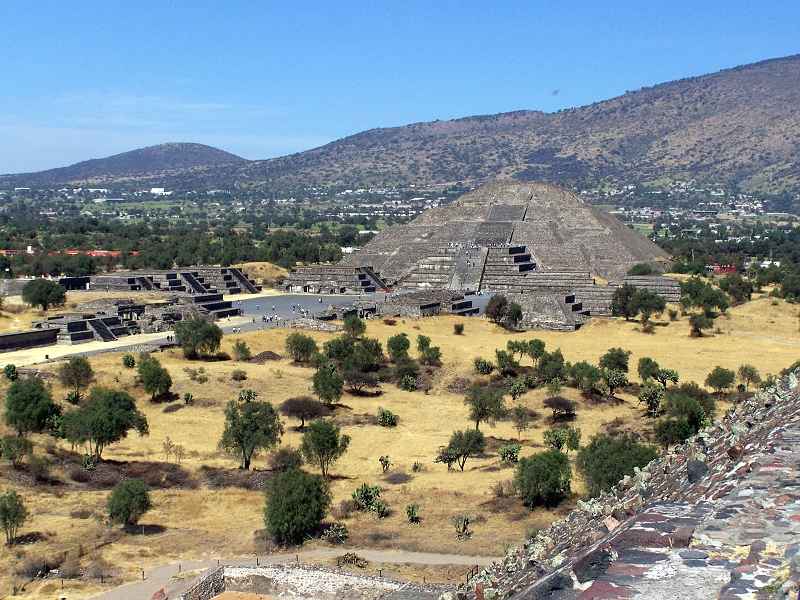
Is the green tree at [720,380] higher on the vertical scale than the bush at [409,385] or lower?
higher

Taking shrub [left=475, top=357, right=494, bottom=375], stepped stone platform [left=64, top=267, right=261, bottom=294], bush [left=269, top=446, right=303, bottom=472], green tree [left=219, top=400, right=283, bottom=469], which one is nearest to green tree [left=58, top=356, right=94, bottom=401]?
green tree [left=219, top=400, right=283, bottom=469]

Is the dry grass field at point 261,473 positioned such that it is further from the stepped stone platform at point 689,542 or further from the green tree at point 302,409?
the stepped stone platform at point 689,542

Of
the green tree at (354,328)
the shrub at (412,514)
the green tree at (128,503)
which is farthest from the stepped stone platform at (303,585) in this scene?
the green tree at (354,328)

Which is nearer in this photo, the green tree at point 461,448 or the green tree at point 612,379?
the green tree at point 461,448

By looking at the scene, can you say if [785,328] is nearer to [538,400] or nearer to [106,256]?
[538,400]

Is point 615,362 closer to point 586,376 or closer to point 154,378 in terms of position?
point 586,376

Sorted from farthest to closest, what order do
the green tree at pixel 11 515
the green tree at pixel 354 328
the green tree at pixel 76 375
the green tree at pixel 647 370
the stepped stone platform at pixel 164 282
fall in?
the stepped stone platform at pixel 164 282 < the green tree at pixel 354 328 < the green tree at pixel 647 370 < the green tree at pixel 76 375 < the green tree at pixel 11 515
